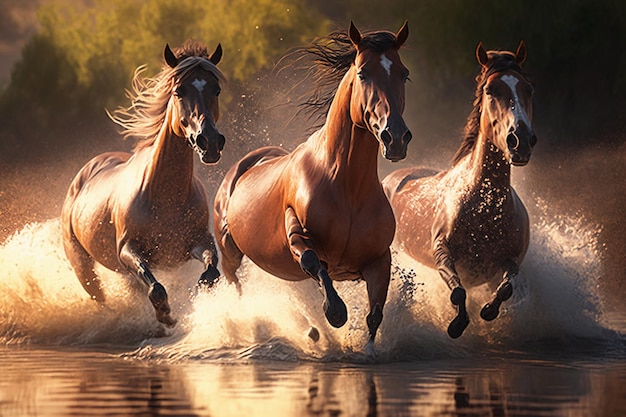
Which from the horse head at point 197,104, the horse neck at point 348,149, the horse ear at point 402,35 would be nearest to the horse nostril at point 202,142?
the horse head at point 197,104

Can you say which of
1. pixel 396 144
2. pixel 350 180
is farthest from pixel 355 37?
pixel 396 144

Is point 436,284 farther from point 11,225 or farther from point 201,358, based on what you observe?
point 11,225

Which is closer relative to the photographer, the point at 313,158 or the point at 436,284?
the point at 313,158

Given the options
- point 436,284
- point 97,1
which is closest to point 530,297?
Result: point 436,284

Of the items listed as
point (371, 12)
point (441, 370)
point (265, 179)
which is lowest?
point (441, 370)

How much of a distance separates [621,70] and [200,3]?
10.5 metres

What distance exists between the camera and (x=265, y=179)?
11500 millimetres

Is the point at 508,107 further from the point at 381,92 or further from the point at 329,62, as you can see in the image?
the point at 381,92

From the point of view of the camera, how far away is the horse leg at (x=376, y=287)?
32.9 ft

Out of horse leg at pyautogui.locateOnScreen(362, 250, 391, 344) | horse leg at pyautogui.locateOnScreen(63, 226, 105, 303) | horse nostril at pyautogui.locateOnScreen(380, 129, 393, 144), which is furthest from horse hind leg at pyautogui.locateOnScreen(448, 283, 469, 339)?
horse leg at pyautogui.locateOnScreen(63, 226, 105, 303)

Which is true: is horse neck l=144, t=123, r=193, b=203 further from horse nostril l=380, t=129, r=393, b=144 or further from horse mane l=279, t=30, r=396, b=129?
horse nostril l=380, t=129, r=393, b=144

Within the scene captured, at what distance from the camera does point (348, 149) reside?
1012cm

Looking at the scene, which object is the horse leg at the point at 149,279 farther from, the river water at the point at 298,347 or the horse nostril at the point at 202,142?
the horse nostril at the point at 202,142

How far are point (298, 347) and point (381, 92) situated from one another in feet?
6.31
